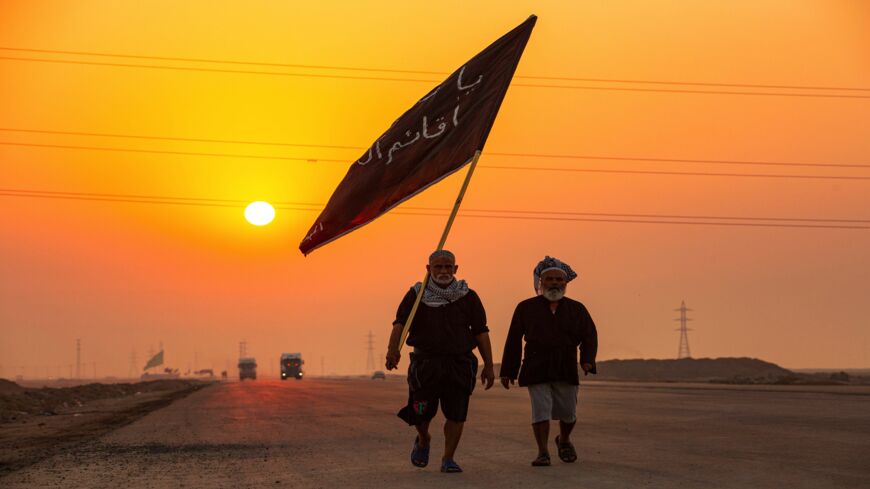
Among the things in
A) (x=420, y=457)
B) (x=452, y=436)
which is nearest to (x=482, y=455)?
(x=420, y=457)

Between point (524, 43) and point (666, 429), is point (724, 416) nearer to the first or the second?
point (666, 429)

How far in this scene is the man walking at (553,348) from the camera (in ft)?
34.0

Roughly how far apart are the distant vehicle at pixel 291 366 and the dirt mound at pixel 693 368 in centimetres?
5385

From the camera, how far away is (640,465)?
10.2m

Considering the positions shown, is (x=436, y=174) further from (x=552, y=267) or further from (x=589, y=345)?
(x=589, y=345)

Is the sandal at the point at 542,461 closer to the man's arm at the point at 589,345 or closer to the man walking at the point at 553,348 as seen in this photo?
the man walking at the point at 553,348

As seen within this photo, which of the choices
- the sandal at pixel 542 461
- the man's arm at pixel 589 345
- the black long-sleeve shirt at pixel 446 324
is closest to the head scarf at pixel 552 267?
the man's arm at pixel 589 345

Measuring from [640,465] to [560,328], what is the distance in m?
1.43

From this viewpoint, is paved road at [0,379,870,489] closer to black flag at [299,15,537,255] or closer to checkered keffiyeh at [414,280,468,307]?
checkered keffiyeh at [414,280,468,307]

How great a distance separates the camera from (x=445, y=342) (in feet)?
32.5

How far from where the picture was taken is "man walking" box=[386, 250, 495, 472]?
9914mm

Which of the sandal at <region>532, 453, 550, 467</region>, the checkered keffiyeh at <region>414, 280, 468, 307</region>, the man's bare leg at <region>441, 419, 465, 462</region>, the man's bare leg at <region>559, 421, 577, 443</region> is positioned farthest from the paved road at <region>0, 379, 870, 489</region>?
the checkered keffiyeh at <region>414, 280, 468, 307</region>

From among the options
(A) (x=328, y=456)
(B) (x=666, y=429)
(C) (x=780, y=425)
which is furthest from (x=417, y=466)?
(C) (x=780, y=425)

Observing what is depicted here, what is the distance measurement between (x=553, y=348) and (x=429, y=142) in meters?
2.44
